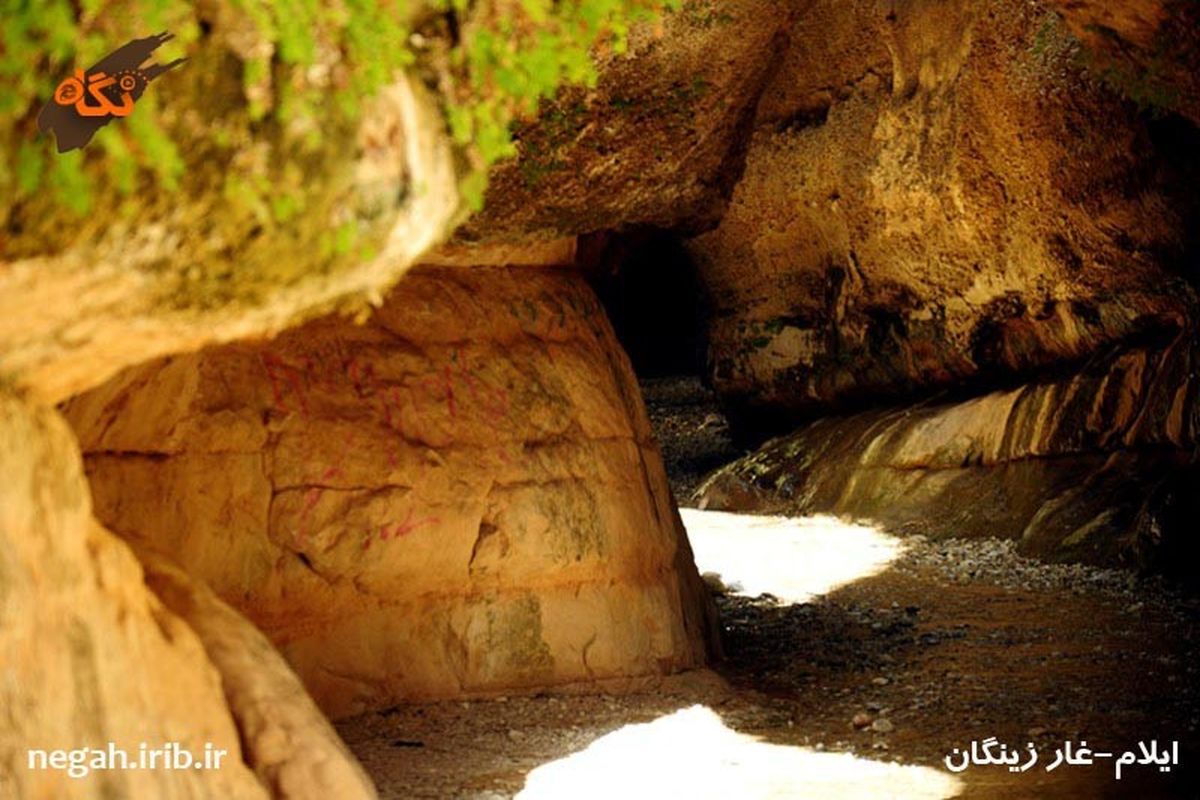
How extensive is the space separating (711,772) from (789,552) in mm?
6881

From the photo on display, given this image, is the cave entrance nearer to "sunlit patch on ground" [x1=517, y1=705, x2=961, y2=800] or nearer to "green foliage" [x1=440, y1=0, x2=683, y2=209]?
"sunlit patch on ground" [x1=517, y1=705, x2=961, y2=800]

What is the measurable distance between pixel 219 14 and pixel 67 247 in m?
0.68

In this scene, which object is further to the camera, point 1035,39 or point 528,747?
point 1035,39

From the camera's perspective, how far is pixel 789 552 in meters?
13.0

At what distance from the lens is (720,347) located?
18.7m

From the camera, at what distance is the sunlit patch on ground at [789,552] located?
11656 millimetres

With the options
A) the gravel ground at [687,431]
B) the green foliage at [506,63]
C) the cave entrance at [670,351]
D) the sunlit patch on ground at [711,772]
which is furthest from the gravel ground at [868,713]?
the cave entrance at [670,351]

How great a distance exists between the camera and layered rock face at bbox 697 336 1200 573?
428 inches

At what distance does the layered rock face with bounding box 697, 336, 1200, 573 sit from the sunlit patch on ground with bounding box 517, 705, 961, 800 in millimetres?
4843

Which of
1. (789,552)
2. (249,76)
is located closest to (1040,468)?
(789,552)

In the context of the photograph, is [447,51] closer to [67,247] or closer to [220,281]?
[220,281]

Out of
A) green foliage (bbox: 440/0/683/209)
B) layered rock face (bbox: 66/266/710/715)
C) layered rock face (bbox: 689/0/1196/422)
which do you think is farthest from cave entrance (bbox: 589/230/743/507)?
green foliage (bbox: 440/0/683/209)

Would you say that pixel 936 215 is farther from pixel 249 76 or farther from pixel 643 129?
pixel 249 76

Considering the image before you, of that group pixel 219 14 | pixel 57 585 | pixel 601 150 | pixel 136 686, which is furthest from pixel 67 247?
pixel 601 150
